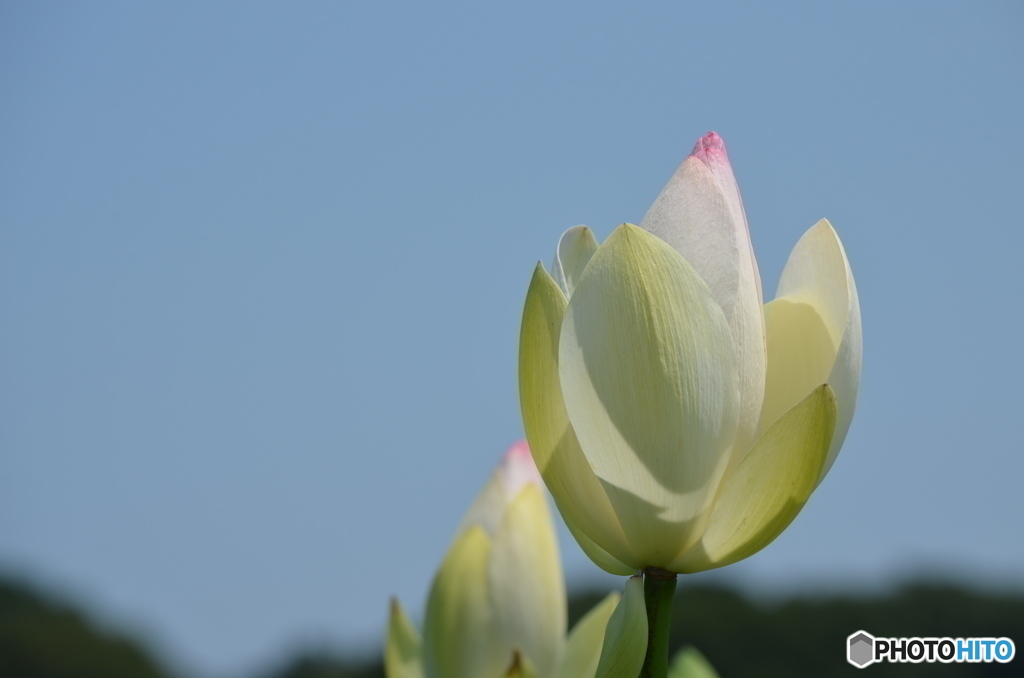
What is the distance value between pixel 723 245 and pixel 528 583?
2.14 feet

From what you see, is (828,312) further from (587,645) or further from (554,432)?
(587,645)

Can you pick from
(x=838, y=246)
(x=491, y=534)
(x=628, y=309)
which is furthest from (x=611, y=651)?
(x=491, y=534)

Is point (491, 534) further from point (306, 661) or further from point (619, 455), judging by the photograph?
point (306, 661)

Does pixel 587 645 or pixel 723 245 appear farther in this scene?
pixel 587 645

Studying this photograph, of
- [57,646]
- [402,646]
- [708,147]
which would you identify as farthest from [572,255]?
[57,646]

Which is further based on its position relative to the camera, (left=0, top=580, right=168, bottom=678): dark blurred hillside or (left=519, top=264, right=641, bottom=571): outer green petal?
(left=0, top=580, right=168, bottom=678): dark blurred hillside

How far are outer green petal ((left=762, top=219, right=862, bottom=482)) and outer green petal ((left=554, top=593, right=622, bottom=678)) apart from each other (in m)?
0.41

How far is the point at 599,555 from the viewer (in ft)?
2.48

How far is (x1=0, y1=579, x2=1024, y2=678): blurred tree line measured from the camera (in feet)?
A: 52.3

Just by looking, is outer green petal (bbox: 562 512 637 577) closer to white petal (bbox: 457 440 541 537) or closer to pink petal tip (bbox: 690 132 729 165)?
pink petal tip (bbox: 690 132 729 165)

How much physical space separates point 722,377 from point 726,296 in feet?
0.20

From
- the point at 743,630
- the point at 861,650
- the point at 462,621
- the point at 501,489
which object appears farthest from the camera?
the point at 743,630

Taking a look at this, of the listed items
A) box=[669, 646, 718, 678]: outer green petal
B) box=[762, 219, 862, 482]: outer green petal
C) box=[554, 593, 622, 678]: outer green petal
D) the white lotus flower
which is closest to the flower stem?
the white lotus flower

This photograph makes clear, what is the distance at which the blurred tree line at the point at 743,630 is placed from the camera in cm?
1594
